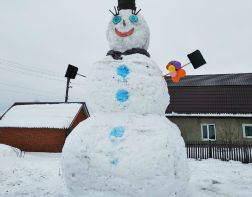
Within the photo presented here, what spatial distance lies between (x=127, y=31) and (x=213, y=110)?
11958mm

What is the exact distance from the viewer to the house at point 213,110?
15.3m

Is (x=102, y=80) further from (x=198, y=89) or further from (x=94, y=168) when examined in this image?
(x=198, y=89)

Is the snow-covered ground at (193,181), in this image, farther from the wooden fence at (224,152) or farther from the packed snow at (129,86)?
the packed snow at (129,86)

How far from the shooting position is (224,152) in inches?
476

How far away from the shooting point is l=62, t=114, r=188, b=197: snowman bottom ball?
4238mm

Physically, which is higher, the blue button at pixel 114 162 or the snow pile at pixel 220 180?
the blue button at pixel 114 162

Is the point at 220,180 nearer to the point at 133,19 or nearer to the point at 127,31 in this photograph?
the point at 127,31

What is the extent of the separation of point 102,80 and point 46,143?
38.1 ft

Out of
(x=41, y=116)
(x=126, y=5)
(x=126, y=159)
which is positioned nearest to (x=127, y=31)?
(x=126, y=5)

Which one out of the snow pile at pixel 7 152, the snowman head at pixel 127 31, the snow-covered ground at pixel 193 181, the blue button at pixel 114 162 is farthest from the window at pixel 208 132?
the blue button at pixel 114 162

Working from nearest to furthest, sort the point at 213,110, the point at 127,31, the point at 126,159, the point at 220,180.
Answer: the point at 126,159 < the point at 127,31 < the point at 220,180 < the point at 213,110

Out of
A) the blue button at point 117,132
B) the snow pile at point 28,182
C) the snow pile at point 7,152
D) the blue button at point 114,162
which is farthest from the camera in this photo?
the snow pile at point 7,152

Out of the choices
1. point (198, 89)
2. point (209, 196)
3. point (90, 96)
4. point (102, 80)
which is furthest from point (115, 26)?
point (198, 89)

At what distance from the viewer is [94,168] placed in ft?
14.9
